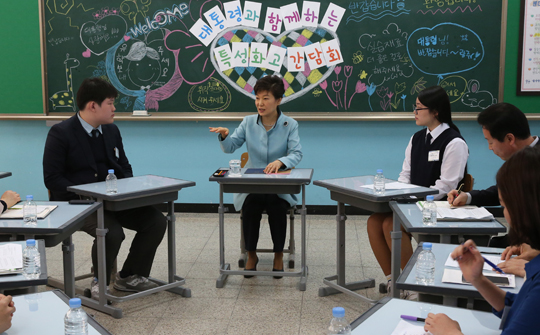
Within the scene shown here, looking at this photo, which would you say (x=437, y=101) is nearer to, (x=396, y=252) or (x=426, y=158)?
(x=426, y=158)

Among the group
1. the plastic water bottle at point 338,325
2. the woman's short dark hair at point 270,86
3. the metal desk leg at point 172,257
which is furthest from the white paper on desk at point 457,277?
the woman's short dark hair at point 270,86

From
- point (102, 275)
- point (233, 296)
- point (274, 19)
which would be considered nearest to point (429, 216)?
point (233, 296)

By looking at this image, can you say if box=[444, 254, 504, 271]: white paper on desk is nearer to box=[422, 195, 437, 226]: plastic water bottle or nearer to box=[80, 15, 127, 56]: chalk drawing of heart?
box=[422, 195, 437, 226]: plastic water bottle

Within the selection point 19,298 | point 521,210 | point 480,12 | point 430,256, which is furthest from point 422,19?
point 19,298

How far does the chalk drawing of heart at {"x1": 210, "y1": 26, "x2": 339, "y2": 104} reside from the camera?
4.91 meters

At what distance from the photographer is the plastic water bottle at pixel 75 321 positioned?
4.32 feet

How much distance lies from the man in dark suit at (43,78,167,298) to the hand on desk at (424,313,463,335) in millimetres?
2223

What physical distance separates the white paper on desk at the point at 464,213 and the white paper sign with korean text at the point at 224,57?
2.94 meters

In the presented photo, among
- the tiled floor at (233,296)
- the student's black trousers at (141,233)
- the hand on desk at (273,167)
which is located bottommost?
the tiled floor at (233,296)

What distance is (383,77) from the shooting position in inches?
193

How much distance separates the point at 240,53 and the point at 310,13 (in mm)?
739

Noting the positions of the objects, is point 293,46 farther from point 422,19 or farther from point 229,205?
point 229,205

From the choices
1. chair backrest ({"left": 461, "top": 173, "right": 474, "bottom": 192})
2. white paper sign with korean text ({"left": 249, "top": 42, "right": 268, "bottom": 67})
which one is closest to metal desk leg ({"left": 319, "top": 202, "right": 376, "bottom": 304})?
chair backrest ({"left": 461, "top": 173, "right": 474, "bottom": 192})

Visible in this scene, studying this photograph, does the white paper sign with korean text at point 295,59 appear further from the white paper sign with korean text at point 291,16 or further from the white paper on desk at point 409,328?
the white paper on desk at point 409,328
